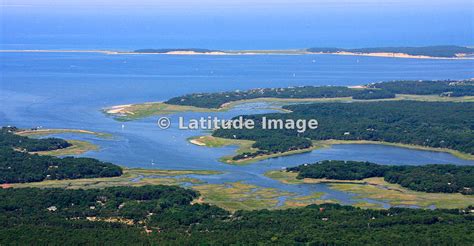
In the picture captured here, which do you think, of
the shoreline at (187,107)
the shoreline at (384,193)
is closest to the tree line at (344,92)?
the shoreline at (187,107)

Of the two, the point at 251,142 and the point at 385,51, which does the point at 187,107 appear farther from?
the point at 385,51

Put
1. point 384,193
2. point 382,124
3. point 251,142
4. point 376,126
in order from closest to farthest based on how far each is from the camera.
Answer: point 384,193, point 251,142, point 376,126, point 382,124

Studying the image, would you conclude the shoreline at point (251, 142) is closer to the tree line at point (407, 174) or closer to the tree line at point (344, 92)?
the tree line at point (407, 174)

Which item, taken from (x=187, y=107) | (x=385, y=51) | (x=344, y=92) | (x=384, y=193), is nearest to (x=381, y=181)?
(x=384, y=193)

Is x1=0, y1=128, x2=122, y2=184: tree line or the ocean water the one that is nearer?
x1=0, y1=128, x2=122, y2=184: tree line

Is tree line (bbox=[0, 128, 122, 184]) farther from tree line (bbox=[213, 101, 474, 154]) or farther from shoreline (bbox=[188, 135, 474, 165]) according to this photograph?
tree line (bbox=[213, 101, 474, 154])

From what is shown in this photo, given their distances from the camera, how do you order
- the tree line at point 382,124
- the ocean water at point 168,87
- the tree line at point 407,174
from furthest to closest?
the tree line at point 382,124, the ocean water at point 168,87, the tree line at point 407,174

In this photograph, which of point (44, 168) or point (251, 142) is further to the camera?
point (251, 142)

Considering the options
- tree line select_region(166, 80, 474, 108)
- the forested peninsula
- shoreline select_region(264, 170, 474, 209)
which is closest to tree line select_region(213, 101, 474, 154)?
the forested peninsula
